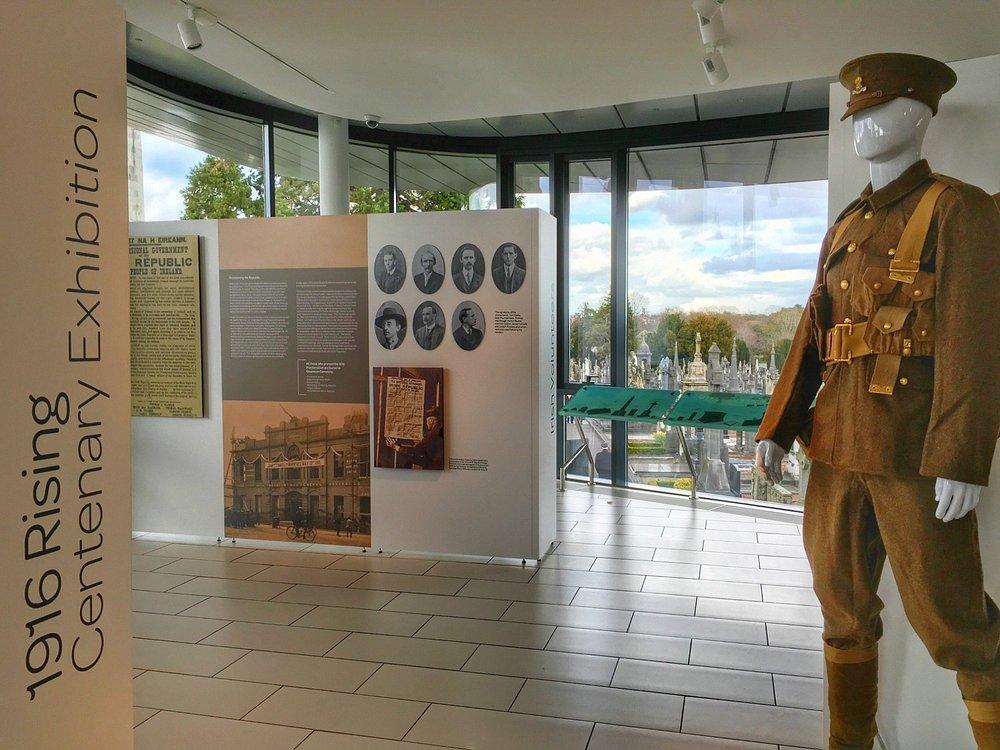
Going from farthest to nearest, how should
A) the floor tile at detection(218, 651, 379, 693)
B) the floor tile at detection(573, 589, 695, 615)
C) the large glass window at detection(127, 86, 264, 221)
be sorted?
the large glass window at detection(127, 86, 264, 221) < the floor tile at detection(573, 589, 695, 615) < the floor tile at detection(218, 651, 379, 693)

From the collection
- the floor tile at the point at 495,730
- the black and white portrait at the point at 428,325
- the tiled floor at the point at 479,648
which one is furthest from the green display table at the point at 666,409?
the floor tile at the point at 495,730

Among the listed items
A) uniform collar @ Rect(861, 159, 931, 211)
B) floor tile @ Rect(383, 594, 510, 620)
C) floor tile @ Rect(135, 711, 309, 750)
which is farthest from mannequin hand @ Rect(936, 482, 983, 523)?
floor tile @ Rect(383, 594, 510, 620)

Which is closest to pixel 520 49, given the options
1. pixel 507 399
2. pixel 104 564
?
pixel 507 399

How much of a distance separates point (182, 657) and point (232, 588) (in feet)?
3.54

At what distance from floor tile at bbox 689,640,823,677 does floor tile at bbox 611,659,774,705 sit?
0.09 meters

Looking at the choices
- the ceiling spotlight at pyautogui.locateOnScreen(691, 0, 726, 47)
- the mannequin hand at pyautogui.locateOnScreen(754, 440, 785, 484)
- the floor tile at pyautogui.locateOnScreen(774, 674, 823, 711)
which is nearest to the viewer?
the mannequin hand at pyautogui.locateOnScreen(754, 440, 785, 484)

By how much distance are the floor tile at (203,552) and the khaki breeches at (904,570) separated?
14.2 feet

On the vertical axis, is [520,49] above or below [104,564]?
above

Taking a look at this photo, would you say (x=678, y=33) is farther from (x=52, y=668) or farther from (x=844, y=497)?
(x=52, y=668)

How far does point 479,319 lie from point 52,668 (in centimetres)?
379

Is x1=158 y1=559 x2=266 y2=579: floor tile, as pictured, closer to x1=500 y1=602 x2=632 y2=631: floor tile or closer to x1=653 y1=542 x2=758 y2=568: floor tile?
x1=500 y1=602 x2=632 y2=631: floor tile

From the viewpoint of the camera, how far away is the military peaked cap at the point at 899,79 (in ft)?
7.05

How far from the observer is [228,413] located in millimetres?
5844

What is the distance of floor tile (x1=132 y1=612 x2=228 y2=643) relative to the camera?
412cm
